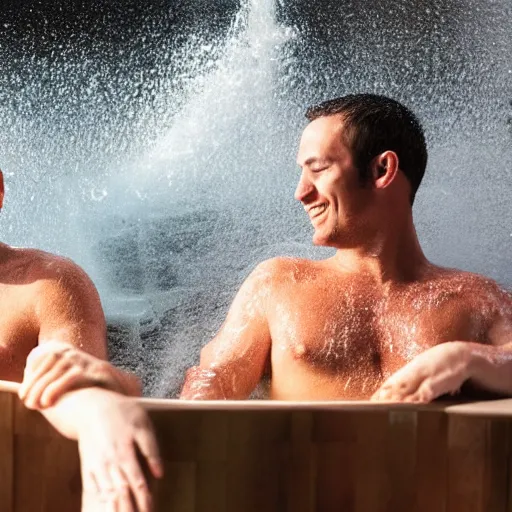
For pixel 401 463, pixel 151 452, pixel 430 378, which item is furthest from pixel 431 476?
pixel 151 452

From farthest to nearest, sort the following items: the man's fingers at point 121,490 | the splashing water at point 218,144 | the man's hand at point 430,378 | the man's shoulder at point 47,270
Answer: the splashing water at point 218,144, the man's shoulder at point 47,270, the man's hand at point 430,378, the man's fingers at point 121,490

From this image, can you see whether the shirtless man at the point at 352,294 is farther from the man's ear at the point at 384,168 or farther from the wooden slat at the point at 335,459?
the wooden slat at the point at 335,459

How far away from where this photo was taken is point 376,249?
1.38 meters

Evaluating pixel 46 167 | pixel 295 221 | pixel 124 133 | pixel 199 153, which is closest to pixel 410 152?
pixel 295 221

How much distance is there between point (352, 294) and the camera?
1.35 metres

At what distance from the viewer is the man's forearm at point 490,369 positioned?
1133 millimetres

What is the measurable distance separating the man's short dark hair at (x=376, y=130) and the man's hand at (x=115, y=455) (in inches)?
22.4

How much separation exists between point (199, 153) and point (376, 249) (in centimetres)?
45

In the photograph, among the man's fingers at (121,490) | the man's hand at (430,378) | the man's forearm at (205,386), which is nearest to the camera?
the man's fingers at (121,490)

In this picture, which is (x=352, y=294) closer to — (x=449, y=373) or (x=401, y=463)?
(x=449, y=373)

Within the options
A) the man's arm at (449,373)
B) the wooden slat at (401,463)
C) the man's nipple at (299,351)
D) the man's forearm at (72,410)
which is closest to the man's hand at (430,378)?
the man's arm at (449,373)

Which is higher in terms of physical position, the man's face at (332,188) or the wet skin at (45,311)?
the man's face at (332,188)

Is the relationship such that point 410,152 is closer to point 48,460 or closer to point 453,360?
point 453,360

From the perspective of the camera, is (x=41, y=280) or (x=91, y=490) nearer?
(x=91, y=490)
